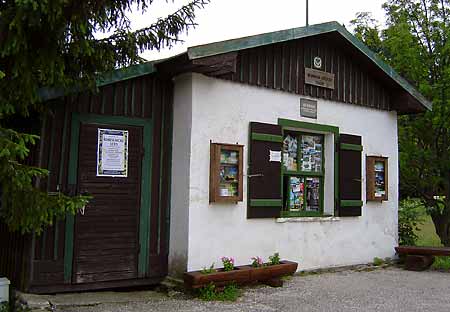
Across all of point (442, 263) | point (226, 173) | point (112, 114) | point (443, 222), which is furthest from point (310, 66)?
point (443, 222)

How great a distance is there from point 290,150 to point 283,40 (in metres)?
1.82

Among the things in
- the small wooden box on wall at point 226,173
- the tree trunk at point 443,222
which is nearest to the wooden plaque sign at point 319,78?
the small wooden box on wall at point 226,173

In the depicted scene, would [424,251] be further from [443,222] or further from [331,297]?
[443,222]

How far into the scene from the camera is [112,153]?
6.88 meters

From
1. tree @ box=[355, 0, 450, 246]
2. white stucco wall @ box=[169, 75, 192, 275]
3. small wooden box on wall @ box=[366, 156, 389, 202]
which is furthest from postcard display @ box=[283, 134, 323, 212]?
tree @ box=[355, 0, 450, 246]

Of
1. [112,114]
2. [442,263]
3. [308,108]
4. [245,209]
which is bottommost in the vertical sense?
[442,263]

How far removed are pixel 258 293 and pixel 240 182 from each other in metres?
1.58

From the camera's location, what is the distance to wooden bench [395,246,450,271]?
8.98m

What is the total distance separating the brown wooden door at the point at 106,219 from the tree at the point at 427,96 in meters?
7.01

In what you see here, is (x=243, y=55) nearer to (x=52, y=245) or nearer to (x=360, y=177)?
(x=360, y=177)

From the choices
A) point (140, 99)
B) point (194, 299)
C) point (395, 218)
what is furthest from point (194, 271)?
point (395, 218)

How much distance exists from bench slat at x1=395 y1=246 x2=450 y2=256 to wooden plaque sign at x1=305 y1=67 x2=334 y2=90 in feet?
10.6

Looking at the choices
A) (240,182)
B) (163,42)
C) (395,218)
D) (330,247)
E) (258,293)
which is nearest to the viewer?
(163,42)

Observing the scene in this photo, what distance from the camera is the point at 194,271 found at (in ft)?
22.6
